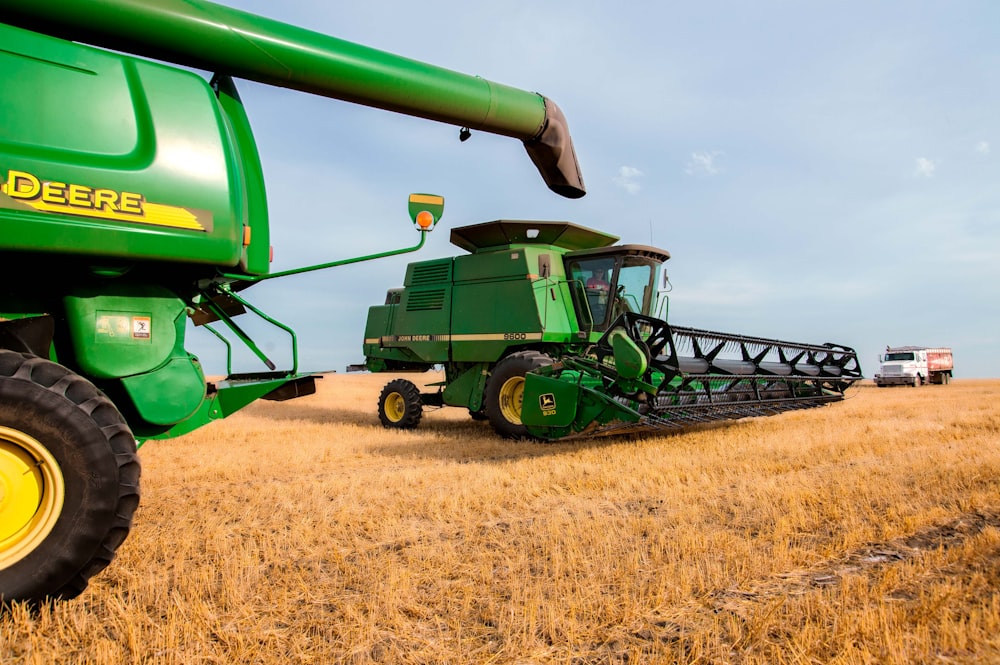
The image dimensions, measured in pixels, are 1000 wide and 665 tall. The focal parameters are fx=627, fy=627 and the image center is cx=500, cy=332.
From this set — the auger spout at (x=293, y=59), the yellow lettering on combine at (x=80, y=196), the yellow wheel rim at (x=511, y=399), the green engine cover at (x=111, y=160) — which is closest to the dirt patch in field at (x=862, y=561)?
the green engine cover at (x=111, y=160)

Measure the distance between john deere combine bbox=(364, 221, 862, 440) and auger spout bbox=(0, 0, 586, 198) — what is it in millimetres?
2207

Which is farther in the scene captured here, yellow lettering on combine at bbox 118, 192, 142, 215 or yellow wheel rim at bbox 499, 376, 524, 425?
yellow wheel rim at bbox 499, 376, 524, 425

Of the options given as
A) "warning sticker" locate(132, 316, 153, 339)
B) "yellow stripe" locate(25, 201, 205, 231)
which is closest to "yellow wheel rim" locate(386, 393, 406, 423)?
"warning sticker" locate(132, 316, 153, 339)

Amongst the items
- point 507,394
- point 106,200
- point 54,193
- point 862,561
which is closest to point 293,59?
point 106,200

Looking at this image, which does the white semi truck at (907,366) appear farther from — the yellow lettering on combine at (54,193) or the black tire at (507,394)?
the yellow lettering on combine at (54,193)

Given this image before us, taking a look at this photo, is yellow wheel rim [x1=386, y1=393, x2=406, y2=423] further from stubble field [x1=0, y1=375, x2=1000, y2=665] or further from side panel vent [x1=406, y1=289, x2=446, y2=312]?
stubble field [x1=0, y1=375, x2=1000, y2=665]

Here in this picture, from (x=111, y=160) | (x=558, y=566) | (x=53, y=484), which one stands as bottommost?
(x=558, y=566)

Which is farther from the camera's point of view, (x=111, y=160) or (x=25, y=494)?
(x=111, y=160)

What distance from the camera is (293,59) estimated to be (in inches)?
138

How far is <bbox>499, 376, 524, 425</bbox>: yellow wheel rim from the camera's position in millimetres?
7285

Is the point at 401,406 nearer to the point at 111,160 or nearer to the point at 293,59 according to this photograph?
the point at 293,59

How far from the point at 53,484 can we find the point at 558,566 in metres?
1.95

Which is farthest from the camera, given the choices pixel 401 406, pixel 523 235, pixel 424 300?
pixel 424 300

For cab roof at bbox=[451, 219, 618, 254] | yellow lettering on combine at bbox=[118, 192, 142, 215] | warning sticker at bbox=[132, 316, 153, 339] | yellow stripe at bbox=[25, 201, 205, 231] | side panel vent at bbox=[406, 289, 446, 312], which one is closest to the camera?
yellow stripe at bbox=[25, 201, 205, 231]
